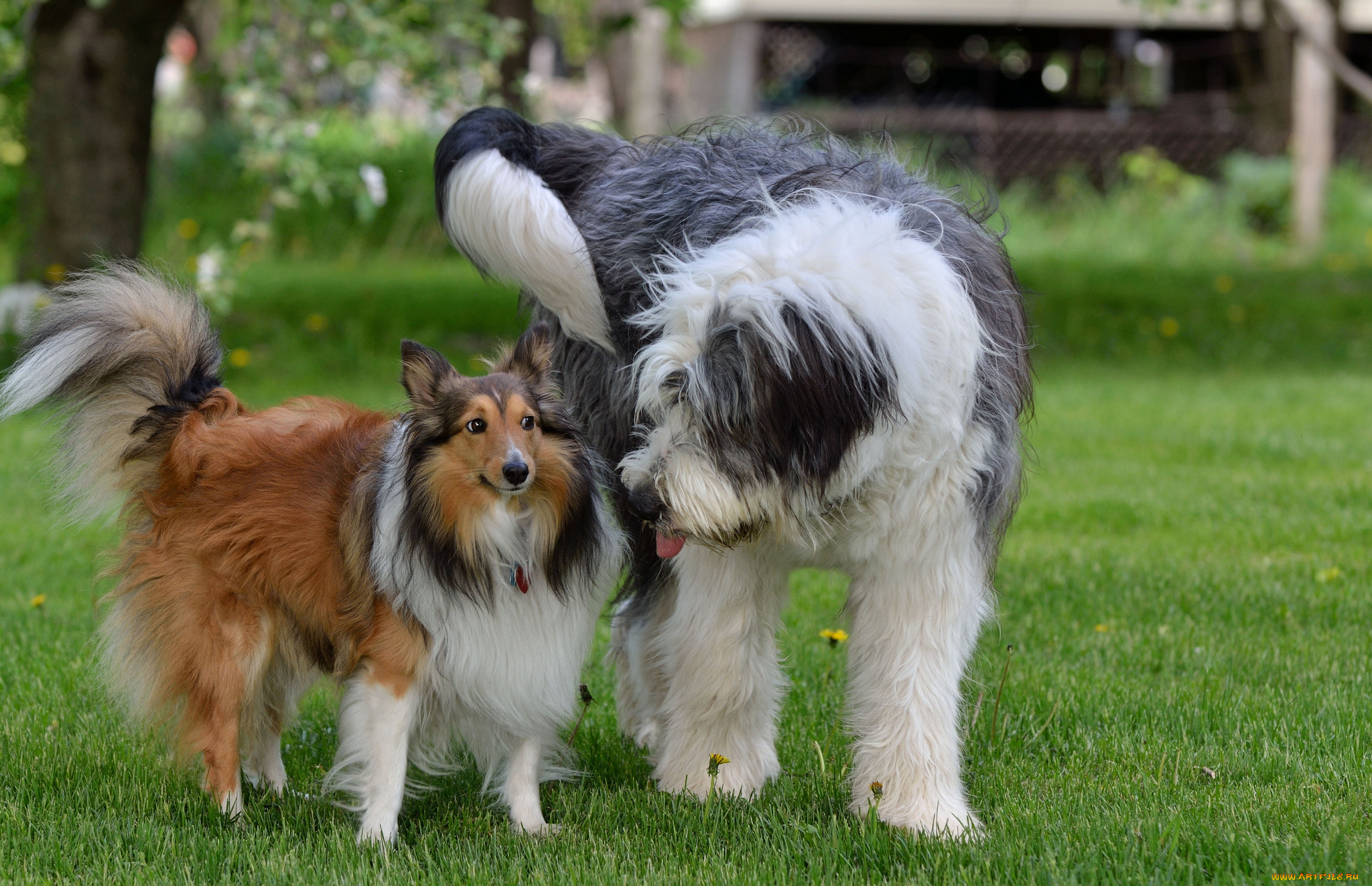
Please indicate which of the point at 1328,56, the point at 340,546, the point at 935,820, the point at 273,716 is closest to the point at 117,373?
the point at 340,546

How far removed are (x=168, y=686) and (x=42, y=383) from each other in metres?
0.87

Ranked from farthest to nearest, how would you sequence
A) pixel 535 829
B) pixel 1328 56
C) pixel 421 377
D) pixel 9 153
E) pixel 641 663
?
pixel 9 153 → pixel 1328 56 → pixel 641 663 → pixel 535 829 → pixel 421 377

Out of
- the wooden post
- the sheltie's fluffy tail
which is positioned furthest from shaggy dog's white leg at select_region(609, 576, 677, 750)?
the wooden post

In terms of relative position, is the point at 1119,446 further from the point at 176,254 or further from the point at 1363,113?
the point at 1363,113

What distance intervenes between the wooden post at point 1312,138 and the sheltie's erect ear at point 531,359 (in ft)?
43.2

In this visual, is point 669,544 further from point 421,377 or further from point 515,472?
point 421,377

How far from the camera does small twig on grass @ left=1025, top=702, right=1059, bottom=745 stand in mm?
4227

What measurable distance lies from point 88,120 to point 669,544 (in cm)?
745

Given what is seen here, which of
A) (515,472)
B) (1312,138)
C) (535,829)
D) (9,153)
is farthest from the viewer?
(9,153)

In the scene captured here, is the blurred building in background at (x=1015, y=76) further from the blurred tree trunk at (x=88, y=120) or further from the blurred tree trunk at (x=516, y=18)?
the blurred tree trunk at (x=88, y=120)

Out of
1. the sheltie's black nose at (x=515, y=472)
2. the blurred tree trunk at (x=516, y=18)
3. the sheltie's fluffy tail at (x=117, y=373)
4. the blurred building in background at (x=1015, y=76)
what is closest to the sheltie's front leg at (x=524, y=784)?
the sheltie's black nose at (x=515, y=472)

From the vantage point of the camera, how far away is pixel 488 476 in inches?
132

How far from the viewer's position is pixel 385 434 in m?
3.79

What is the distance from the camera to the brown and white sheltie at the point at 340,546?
3.45m
